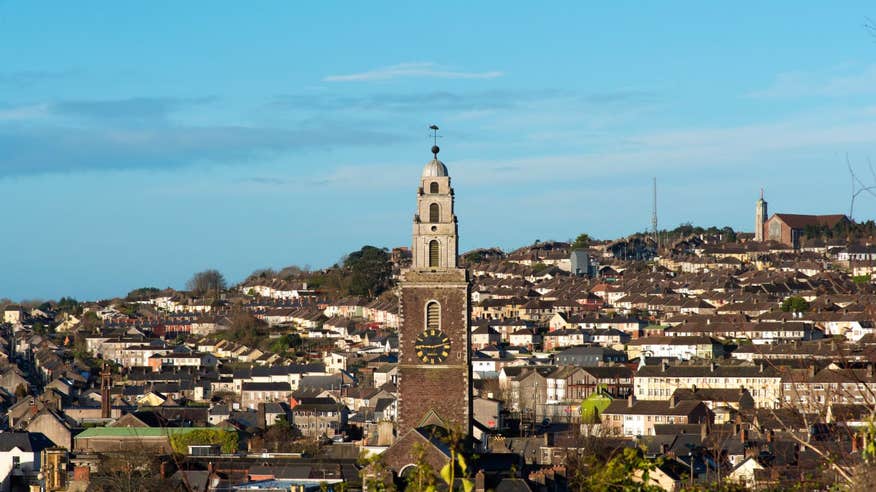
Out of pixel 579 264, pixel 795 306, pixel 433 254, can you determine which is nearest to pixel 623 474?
pixel 433 254

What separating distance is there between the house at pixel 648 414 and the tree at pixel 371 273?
6174cm

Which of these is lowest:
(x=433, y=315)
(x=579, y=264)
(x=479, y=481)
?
(x=479, y=481)

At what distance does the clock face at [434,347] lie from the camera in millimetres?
37844

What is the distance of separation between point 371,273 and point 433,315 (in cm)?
9885

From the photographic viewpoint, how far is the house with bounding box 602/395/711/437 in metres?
72.6

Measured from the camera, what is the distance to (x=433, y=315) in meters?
38.1

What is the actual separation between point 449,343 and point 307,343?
81.3 meters

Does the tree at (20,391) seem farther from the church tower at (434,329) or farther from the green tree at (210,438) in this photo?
the church tower at (434,329)

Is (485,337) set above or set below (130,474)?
above

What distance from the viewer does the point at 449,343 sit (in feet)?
124

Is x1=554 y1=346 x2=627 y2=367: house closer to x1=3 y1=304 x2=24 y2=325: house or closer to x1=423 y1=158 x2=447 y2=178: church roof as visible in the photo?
A: x1=423 y1=158 x2=447 y2=178: church roof

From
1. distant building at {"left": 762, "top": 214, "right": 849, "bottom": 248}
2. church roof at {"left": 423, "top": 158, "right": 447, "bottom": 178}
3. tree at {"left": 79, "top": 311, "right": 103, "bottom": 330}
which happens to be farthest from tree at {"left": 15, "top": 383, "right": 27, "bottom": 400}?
distant building at {"left": 762, "top": 214, "right": 849, "bottom": 248}

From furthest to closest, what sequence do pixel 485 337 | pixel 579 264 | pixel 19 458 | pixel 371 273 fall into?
pixel 579 264 < pixel 371 273 < pixel 485 337 < pixel 19 458

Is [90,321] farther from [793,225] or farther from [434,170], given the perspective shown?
[434,170]
